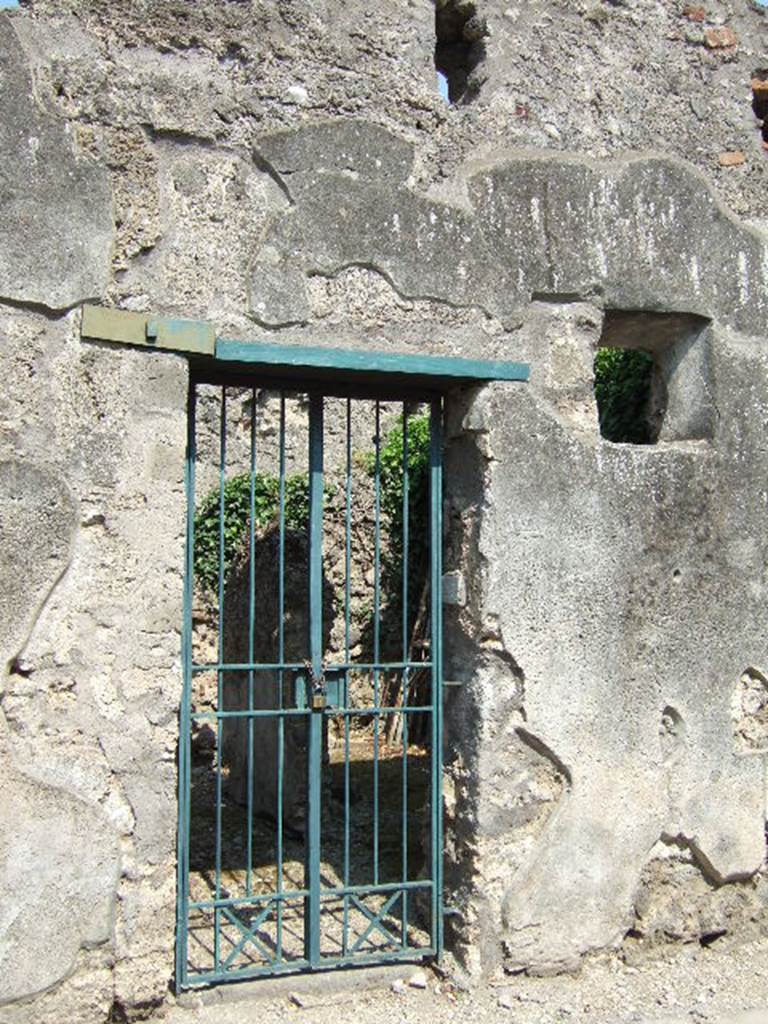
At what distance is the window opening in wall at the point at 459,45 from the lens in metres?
4.09

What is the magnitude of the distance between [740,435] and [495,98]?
1639mm

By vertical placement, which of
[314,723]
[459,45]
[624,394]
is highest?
[459,45]

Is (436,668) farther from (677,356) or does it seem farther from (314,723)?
(677,356)

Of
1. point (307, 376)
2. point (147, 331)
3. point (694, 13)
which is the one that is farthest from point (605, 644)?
point (694, 13)

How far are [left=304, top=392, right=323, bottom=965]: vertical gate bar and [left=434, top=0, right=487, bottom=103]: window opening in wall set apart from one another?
4.73 feet

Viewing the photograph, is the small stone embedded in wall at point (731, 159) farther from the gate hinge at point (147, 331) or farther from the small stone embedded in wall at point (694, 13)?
the gate hinge at point (147, 331)

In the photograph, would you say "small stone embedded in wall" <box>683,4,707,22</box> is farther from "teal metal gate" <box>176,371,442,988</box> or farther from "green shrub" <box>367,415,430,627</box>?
"green shrub" <box>367,415,430,627</box>

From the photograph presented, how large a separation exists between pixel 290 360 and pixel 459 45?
1.70 meters

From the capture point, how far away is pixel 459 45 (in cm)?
434

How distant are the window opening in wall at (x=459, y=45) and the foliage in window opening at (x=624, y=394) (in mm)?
4954

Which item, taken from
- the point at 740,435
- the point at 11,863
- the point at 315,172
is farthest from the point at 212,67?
the point at 11,863

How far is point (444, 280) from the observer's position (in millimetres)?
3855

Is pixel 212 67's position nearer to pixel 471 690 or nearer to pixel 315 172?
pixel 315 172

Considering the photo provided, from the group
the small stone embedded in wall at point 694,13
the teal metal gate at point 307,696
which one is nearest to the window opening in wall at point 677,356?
the teal metal gate at point 307,696
